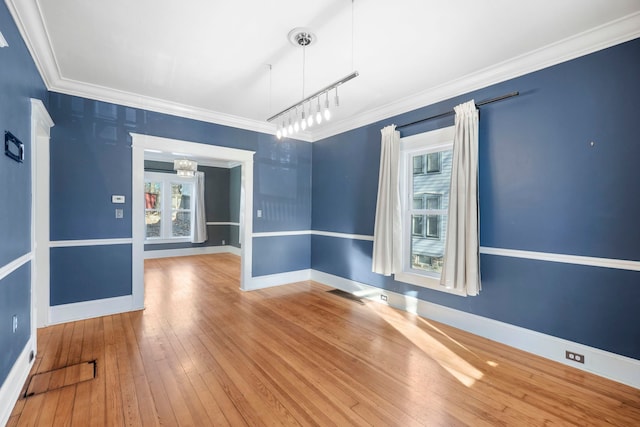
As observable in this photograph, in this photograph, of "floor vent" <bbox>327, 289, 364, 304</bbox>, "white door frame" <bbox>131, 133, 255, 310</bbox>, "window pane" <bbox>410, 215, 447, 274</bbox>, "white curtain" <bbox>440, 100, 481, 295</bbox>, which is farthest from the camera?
"floor vent" <bbox>327, 289, 364, 304</bbox>

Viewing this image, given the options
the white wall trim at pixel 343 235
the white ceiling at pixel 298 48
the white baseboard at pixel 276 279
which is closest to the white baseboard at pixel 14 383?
the white ceiling at pixel 298 48

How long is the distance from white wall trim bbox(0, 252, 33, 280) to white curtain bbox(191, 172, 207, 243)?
570 cm

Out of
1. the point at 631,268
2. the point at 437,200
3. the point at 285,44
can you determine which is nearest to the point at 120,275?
the point at 285,44

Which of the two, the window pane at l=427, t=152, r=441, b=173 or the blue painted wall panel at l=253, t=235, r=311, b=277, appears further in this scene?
the blue painted wall panel at l=253, t=235, r=311, b=277

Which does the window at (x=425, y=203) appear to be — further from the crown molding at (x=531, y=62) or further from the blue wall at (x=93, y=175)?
the blue wall at (x=93, y=175)

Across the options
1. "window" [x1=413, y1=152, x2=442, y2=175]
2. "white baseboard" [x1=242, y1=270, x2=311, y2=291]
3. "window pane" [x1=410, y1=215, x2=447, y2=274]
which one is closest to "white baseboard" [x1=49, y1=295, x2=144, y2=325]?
"white baseboard" [x1=242, y1=270, x2=311, y2=291]

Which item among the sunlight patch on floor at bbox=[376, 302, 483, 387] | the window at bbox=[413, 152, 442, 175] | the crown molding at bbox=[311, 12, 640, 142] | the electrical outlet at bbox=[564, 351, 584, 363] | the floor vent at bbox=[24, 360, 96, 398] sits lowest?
the sunlight patch on floor at bbox=[376, 302, 483, 387]

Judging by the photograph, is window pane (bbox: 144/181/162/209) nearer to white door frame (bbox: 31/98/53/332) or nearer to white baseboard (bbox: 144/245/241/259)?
white baseboard (bbox: 144/245/241/259)

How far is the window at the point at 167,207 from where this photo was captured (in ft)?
25.4

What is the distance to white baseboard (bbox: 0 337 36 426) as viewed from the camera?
1.75 meters

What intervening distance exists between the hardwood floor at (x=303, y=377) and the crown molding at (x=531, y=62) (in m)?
2.65

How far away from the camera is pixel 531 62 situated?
262 cm

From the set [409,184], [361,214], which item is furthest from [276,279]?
[409,184]

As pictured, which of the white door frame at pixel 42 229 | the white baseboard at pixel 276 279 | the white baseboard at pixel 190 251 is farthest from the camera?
the white baseboard at pixel 190 251
